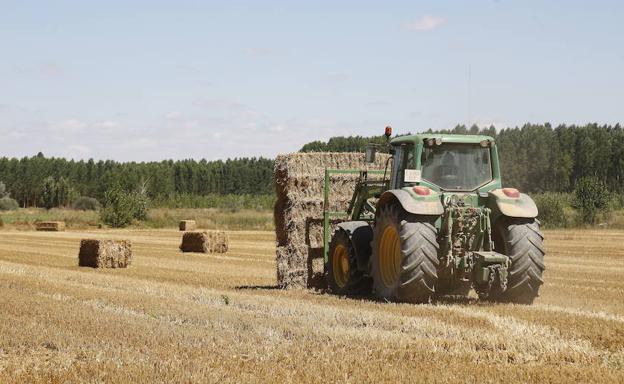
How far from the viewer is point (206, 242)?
94.4ft

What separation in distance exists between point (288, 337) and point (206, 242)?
2039 centimetres

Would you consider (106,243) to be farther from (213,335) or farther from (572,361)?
(572,361)

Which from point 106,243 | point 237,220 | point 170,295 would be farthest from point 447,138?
point 237,220

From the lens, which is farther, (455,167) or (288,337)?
(455,167)

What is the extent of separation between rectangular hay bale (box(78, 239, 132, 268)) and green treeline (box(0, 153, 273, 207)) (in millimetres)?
86703

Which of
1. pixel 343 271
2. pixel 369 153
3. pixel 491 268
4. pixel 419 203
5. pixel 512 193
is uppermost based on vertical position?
pixel 369 153

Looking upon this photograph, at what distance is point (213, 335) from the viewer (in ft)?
28.2

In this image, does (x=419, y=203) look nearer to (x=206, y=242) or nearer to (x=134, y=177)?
(x=206, y=242)

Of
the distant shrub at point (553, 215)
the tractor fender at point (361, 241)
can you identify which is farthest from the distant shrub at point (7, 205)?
the tractor fender at point (361, 241)

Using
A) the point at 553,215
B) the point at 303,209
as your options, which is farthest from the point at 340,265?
the point at 553,215

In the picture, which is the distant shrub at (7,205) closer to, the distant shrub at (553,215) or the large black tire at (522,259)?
the distant shrub at (553,215)

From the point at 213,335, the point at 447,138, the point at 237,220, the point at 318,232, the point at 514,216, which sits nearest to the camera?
the point at 213,335

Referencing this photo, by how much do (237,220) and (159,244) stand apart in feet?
70.2

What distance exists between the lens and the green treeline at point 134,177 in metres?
127
